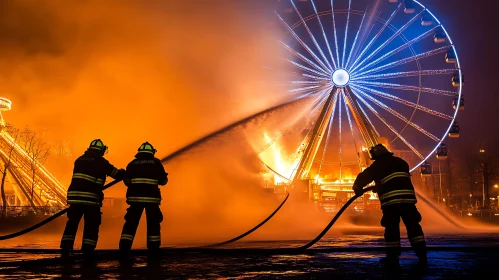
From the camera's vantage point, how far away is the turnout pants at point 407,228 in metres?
7.75

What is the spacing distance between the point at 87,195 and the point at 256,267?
133 inches

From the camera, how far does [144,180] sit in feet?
29.0

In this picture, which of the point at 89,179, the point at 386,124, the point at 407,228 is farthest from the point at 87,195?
the point at 386,124

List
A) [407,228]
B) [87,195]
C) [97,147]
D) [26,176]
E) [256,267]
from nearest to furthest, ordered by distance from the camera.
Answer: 1. [256,267]
2. [407,228]
3. [87,195]
4. [97,147]
5. [26,176]

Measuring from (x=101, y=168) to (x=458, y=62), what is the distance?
26511mm

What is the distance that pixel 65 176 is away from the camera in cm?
5978

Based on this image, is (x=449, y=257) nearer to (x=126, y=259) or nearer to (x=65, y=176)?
(x=126, y=259)

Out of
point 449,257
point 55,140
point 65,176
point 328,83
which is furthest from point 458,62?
point 65,176

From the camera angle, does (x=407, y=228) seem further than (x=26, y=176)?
No

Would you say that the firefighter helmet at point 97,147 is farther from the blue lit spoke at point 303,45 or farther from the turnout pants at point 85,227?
the blue lit spoke at point 303,45

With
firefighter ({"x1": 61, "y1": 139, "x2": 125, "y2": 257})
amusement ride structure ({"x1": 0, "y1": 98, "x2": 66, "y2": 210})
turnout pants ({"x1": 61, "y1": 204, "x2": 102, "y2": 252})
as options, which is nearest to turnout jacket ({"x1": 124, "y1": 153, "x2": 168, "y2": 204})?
firefighter ({"x1": 61, "y1": 139, "x2": 125, "y2": 257})

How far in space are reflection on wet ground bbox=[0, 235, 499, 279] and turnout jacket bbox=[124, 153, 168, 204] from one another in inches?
37.2

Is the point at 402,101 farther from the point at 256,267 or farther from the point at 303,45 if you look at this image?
the point at 256,267

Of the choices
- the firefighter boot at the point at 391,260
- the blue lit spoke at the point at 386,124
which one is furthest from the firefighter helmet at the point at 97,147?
the blue lit spoke at the point at 386,124
